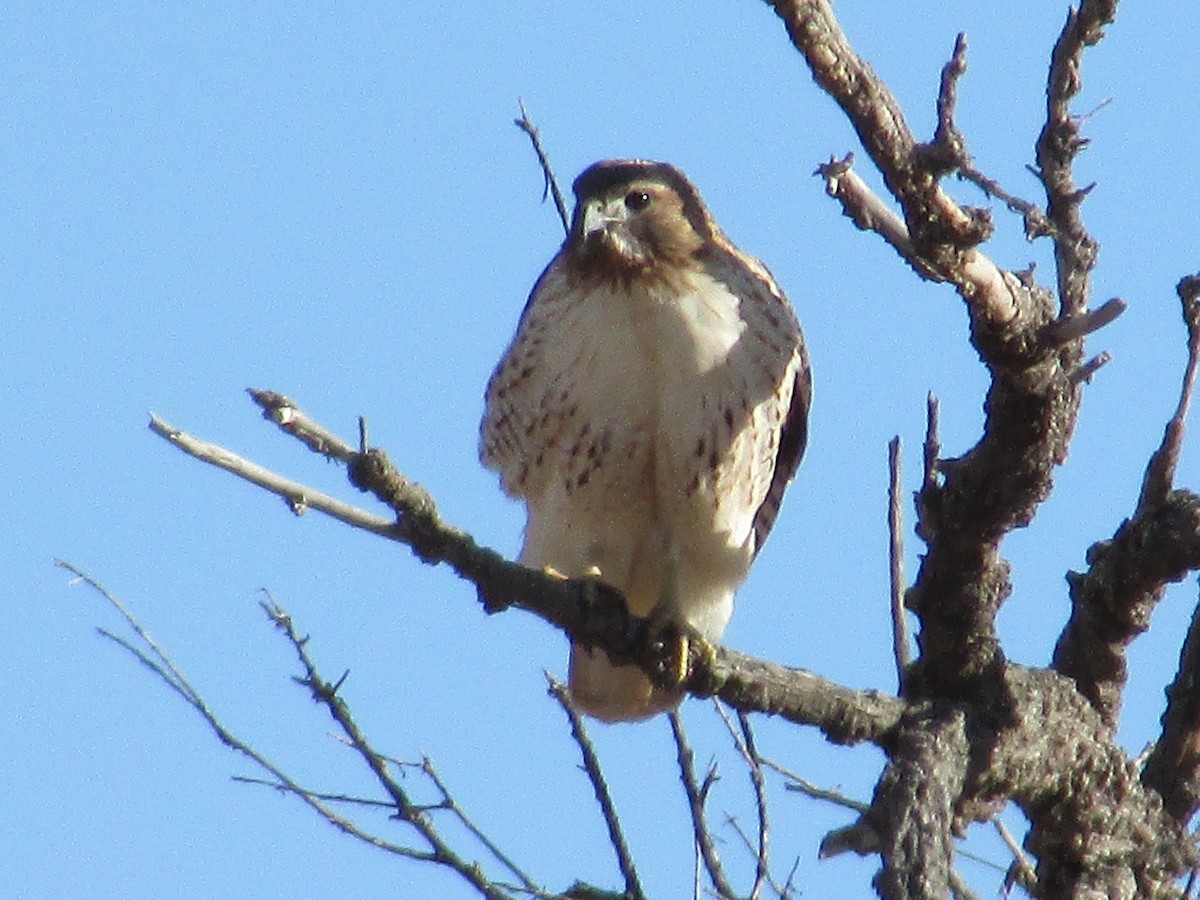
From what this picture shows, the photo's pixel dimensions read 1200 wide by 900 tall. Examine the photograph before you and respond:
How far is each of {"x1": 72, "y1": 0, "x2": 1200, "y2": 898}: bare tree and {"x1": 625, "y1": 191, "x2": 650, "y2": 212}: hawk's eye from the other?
1.23m

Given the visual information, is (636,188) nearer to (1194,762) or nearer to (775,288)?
(775,288)

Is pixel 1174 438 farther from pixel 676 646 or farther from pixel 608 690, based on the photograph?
pixel 608 690

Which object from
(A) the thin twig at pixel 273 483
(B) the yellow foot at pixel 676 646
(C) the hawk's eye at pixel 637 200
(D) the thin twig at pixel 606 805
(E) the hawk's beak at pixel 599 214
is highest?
(C) the hawk's eye at pixel 637 200

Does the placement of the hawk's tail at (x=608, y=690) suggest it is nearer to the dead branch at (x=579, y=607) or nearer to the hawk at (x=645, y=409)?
the hawk at (x=645, y=409)

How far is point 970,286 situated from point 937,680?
3.24 ft

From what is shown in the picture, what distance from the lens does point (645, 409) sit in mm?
4082

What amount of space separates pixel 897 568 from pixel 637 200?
51.8 inches

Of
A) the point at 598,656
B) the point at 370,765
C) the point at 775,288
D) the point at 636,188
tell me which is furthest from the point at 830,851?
the point at 636,188

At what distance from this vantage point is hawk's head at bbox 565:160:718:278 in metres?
4.36

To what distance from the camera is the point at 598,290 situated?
4309 mm

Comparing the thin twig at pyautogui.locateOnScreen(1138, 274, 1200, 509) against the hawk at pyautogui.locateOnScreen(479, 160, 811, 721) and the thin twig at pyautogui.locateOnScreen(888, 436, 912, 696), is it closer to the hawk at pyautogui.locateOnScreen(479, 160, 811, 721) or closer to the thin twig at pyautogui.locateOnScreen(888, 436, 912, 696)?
the thin twig at pyautogui.locateOnScreen(888, 436, 912, 696)

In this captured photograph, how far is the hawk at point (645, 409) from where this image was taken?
13.4 feet

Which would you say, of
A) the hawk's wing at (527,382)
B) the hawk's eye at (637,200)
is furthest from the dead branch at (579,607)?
the hawk's eye at (637,200)

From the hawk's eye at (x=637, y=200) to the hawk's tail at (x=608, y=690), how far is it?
1160 mm
